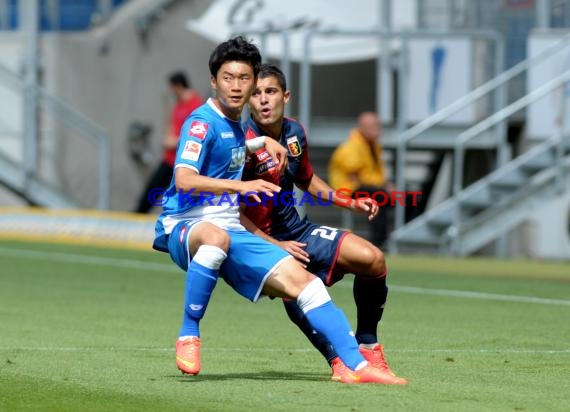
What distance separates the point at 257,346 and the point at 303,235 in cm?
172

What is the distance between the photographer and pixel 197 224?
8648mm

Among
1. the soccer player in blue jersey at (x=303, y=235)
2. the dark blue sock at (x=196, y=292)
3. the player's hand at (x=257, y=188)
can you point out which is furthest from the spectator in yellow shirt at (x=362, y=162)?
the player's hand at (x=257, y=188)

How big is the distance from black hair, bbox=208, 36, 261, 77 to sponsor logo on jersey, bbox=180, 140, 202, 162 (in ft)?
1.49

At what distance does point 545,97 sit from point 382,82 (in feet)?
8.34

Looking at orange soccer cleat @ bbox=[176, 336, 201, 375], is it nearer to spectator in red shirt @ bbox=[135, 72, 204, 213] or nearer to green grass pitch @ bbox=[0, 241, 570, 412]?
green grass pitch @ bbox=[0, 241, 570, 412]

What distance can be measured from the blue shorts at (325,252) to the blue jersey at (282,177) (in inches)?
6.3

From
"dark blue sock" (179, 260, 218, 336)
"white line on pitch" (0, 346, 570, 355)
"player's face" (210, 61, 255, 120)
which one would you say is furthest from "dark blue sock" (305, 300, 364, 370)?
"white line on pitch" (0, 346, 570, 355)

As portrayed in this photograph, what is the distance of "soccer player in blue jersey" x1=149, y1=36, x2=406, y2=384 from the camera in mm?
8445

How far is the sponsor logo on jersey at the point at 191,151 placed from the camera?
8.47 meters

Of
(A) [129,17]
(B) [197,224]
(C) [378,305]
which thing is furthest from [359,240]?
(A) [129,17]

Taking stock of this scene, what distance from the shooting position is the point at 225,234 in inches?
337

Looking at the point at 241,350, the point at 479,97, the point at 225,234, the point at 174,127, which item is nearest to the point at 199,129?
the point at 225,234

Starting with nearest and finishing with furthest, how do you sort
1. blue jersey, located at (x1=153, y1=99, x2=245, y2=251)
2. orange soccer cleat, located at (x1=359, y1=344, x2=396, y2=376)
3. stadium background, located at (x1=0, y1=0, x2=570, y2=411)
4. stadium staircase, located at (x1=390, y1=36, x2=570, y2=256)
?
blue jersey, located at (x1=153, y1=99, x2=245, y2=251) → orange soccer cleat, located at (x1=359, y1=344, x2=396, y2=376) → stadium background, located at (x1=0, y1=0, x2=570, y2=411) → stadium staircase, located at (x1=390, y1=36, x2=570, y2=256)

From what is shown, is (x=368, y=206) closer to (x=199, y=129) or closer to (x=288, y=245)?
(x=288, y=245)
